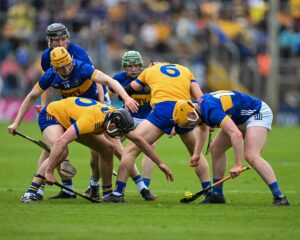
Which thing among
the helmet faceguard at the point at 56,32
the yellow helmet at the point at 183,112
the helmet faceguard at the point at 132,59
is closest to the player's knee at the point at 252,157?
the yellow helmet at the point at 183,112

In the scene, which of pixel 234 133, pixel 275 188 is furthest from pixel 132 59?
pixel 275 188

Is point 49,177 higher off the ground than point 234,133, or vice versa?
point 234,133

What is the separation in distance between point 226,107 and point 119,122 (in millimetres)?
1341

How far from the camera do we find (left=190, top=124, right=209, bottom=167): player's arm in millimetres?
12047

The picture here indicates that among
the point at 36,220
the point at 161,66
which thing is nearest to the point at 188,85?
the point at 161,66

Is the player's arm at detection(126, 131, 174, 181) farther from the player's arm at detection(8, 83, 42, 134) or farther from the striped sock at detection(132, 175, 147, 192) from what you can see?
the player's arm at detection(8, 83, 42, 134)

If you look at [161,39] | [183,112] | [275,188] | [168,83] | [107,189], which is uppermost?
[161,39]

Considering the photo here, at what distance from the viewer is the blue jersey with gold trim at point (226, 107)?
11.4m

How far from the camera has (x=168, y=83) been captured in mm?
12641

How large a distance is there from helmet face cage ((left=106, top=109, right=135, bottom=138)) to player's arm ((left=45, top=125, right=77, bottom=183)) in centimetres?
46

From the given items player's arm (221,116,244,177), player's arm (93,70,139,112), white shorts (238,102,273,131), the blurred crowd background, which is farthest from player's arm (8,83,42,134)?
the blurred crowd background

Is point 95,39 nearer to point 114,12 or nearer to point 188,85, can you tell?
point 114,12

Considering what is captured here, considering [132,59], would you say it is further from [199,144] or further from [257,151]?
[257,151]

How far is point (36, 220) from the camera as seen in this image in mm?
10258
